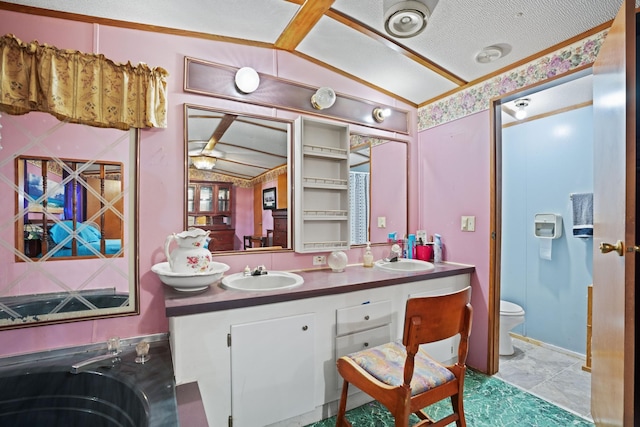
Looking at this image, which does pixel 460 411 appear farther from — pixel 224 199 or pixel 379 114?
pixel 379 114

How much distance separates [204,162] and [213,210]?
1.01ft

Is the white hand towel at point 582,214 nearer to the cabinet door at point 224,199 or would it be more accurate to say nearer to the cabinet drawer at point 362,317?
the cabinet drawer at point 362,317

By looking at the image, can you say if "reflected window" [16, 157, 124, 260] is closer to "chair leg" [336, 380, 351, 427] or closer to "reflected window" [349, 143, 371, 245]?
"chair leg" [336, 380, 351, 427]

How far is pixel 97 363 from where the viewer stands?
1438 mm

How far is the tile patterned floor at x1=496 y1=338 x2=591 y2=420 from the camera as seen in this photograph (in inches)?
79.3

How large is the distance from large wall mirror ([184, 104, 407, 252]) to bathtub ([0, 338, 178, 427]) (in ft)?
2.63

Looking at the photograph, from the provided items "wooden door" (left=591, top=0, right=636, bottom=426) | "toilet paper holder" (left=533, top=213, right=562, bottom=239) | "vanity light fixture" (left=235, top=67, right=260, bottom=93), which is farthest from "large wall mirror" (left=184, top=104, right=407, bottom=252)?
"toilet paper holder" (left=533, top=213, right=562, bottom=239)

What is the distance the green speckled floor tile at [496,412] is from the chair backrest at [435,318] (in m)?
0.78

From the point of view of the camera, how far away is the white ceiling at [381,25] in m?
1.61

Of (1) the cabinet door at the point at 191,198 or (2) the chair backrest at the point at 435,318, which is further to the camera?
(1) the cabinet door at the point at 191,198

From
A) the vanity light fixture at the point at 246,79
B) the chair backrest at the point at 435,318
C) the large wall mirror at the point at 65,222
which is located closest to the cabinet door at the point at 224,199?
the large wall mirror at the point at 65,222

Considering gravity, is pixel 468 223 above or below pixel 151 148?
below

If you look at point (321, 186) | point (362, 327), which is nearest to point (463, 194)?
point (321, 186)

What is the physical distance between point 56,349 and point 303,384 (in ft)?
4.19
